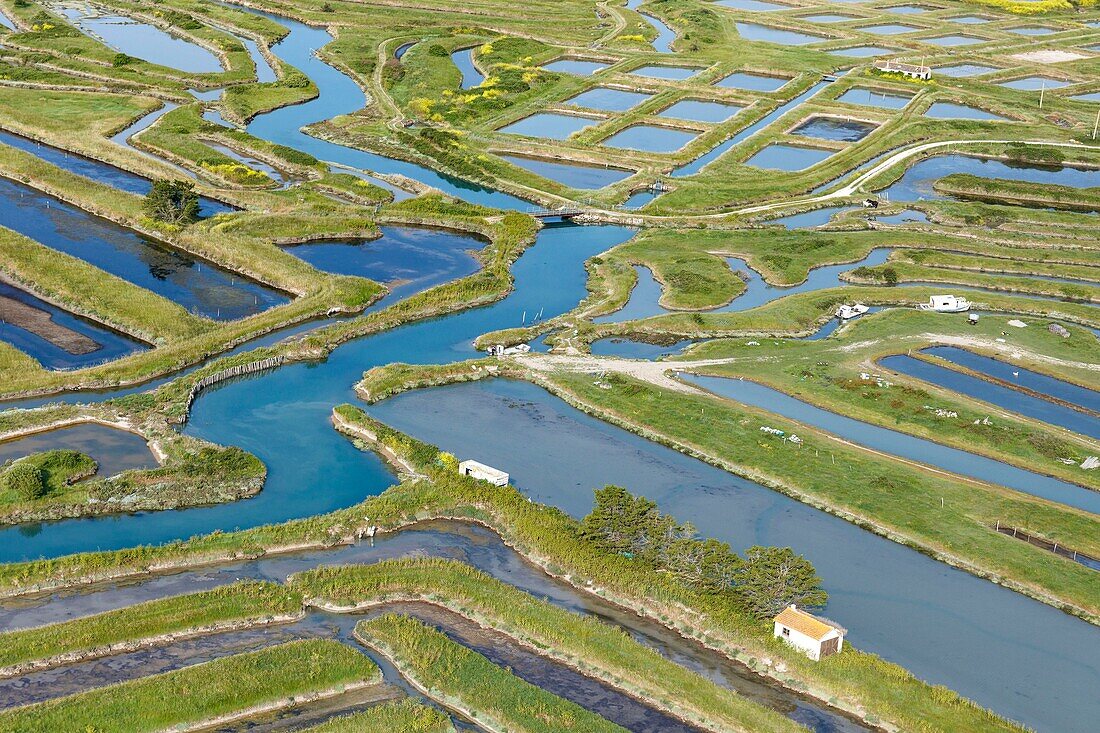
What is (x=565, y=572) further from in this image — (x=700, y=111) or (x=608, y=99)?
(x=608, y=99)

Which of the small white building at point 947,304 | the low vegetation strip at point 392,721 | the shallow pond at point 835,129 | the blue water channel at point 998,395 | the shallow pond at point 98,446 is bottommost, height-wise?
the low vegetation strip at point 392,721

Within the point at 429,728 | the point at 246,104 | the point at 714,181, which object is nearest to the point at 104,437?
the point at 429,728

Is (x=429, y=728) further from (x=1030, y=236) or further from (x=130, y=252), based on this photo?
(x=1030, y=236)

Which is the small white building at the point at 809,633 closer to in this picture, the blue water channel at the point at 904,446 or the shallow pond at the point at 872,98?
the blue water channel at the point at 904,446

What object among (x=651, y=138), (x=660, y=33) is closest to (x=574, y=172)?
(x=651, y=138)

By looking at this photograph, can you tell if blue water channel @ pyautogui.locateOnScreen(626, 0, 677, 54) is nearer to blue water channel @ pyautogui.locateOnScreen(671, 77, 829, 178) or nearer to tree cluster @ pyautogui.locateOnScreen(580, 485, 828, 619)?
blue water channel @ pyautogui.locateOnScreen(671, 77, 829, 178)

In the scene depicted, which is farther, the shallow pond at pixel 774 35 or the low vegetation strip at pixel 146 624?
the shallow pond at pixel 774 35

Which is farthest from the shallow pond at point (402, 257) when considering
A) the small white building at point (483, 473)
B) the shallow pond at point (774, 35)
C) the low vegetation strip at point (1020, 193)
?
the shallow pond at point (774, 35)
